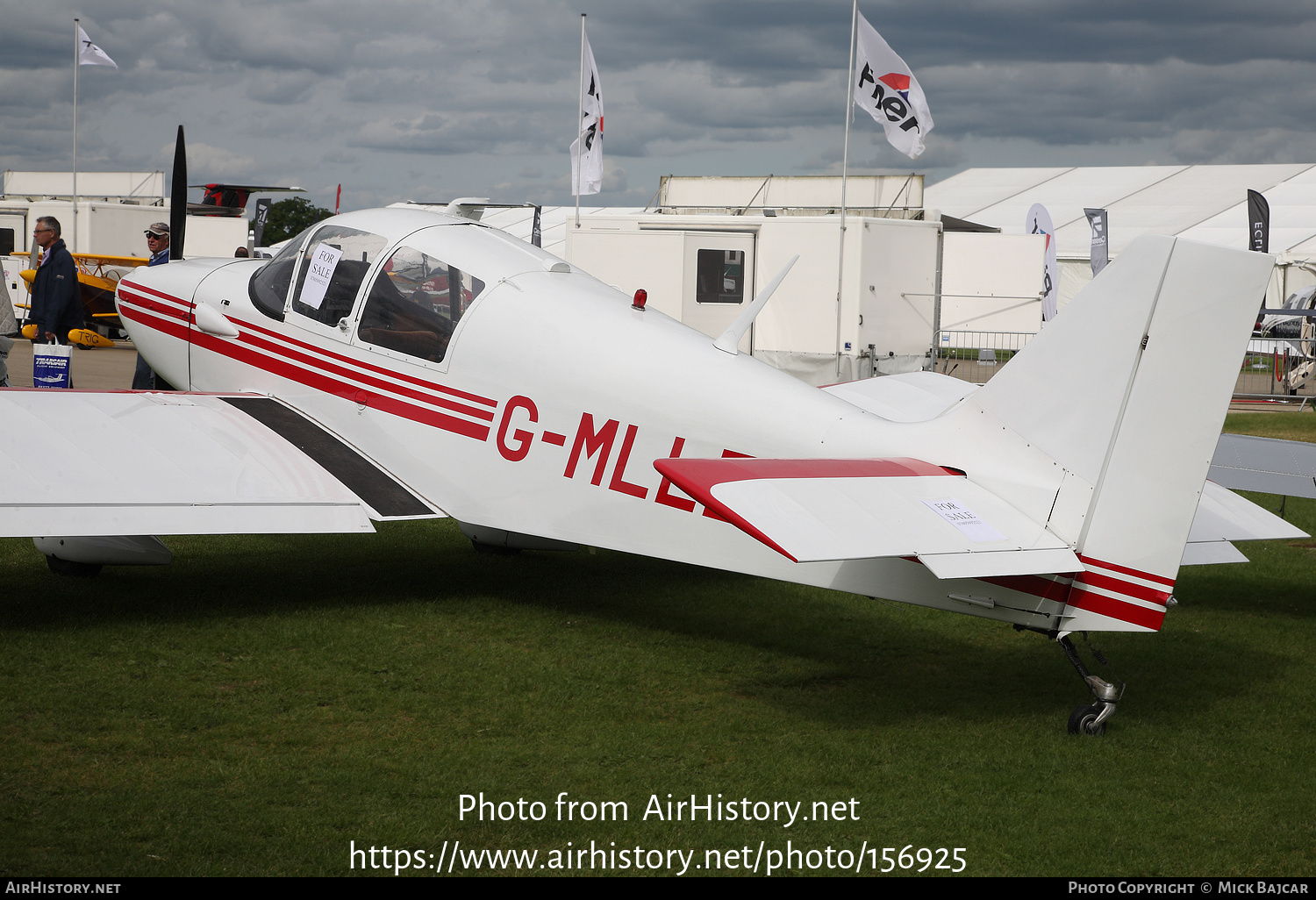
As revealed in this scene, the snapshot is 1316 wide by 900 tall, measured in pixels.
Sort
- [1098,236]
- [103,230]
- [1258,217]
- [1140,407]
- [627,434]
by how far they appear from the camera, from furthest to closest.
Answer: [103,230] → [1098,236] → [1258,217] → [627,434] → [1140,407]

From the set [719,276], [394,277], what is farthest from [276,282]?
[719,276]

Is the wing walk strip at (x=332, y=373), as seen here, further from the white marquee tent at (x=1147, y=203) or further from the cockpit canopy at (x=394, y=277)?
the white marquee tent at (x=1147, y=203)

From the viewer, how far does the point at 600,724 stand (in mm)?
4926

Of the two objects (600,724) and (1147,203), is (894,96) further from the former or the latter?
(1147,203)

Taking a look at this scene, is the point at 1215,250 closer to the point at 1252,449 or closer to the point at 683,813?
the point at 683,813

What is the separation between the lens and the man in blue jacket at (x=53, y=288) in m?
10.4

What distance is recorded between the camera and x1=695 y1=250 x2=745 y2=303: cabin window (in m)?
18.8

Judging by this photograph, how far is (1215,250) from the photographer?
4215 millimetres

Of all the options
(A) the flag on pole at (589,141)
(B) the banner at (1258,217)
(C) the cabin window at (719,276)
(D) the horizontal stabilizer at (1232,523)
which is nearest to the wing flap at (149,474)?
(D) the horizontal stabilizer at (1232,523)

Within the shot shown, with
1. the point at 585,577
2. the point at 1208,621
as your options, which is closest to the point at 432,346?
the point at 585,577

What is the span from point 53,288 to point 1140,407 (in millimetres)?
9609

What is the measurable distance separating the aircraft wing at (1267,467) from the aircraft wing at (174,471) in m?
4.86

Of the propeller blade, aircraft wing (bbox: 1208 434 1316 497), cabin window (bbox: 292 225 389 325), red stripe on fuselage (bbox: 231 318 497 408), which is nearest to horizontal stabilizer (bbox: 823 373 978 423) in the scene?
aircraft wing (bbox: 1208 434 1316 497)

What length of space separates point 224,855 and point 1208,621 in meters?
6.00
